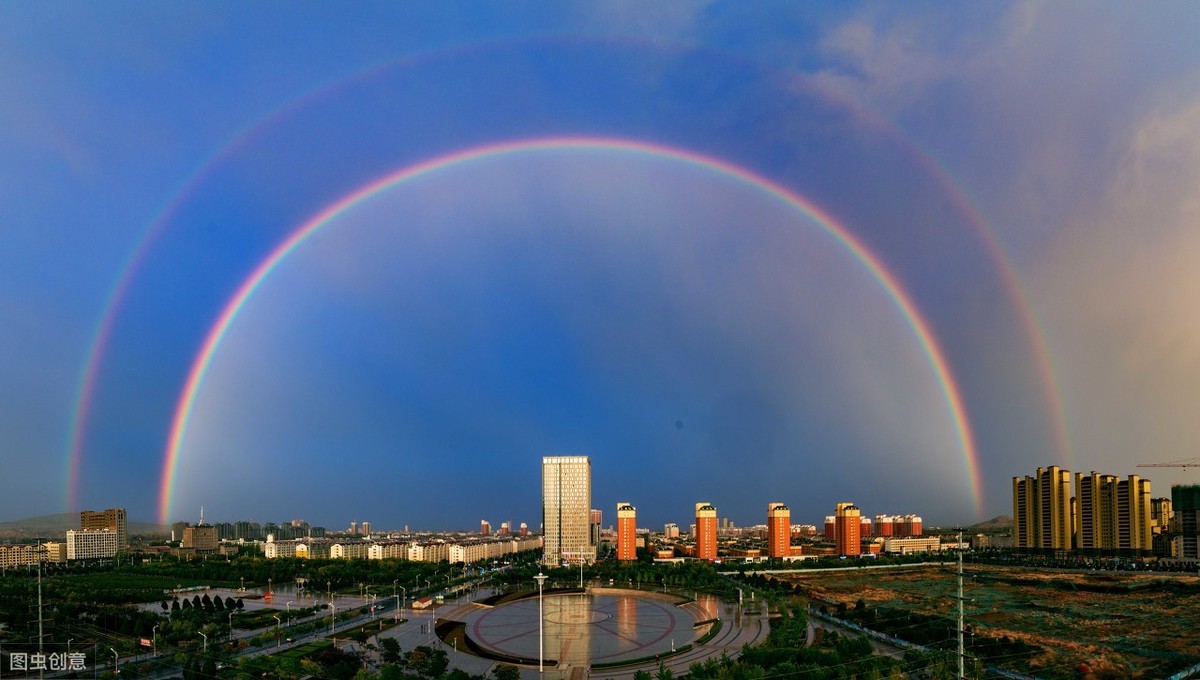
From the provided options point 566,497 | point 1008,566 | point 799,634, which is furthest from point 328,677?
point 1008,566

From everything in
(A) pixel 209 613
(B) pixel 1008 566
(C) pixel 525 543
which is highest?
(A) pixel 209 613

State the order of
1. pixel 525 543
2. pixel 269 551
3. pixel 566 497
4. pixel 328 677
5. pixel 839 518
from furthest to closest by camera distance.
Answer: pixel 525 543 → pixel 269 551 → pixel 839 518 → pixel 566 497 → pixel 328 677

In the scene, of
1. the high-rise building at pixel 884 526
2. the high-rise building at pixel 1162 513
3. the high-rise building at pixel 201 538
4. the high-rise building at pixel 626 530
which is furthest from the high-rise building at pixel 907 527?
the high-rise building at pixel 201 538

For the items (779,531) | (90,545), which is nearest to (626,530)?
(779,531)

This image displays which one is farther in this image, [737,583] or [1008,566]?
[1008,566]

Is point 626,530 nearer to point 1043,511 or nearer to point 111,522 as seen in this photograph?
point 1043,511

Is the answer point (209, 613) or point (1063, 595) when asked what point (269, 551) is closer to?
point (209, 613)
